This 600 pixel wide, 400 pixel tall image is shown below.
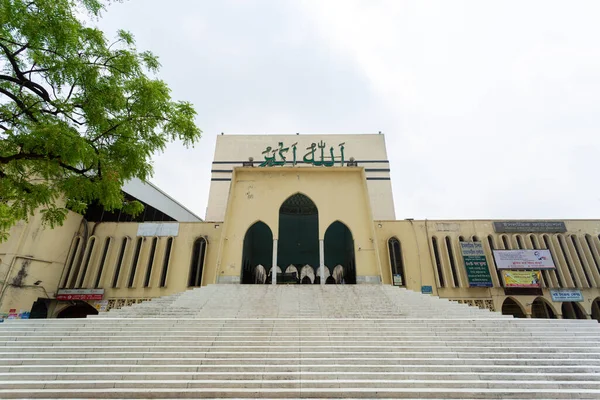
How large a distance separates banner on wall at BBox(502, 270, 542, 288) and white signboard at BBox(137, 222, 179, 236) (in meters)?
18.2

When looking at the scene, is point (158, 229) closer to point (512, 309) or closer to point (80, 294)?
point (80, 294)

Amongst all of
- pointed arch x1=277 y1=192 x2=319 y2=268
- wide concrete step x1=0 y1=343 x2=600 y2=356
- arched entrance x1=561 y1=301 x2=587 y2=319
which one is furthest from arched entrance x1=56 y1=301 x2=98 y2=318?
arched entrance x1=561 y1=301 x2=587 y2=319

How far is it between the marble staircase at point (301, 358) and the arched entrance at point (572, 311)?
39.6 ft

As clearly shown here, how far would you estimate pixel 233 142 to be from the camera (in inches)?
1062

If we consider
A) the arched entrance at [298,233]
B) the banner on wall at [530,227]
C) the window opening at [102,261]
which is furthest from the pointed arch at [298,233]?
the banner on wall at [530,227]

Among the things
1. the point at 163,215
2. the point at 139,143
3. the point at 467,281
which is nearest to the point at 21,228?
the point at 163,215

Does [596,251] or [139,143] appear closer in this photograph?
[139,143]

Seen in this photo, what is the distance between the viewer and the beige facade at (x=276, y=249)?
14383 mm

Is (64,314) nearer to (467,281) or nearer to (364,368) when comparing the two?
(364,368)

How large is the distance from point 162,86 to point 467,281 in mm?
16359

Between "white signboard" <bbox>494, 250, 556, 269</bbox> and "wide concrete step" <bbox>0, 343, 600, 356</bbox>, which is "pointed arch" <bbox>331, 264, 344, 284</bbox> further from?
"wide concrete step" <bbox>0, 343, 600, 356</bbox>

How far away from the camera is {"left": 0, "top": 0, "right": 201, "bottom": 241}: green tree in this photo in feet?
15.7

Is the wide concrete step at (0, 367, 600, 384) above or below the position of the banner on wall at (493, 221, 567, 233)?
below

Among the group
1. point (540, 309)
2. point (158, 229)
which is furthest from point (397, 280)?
point (158, 229)
